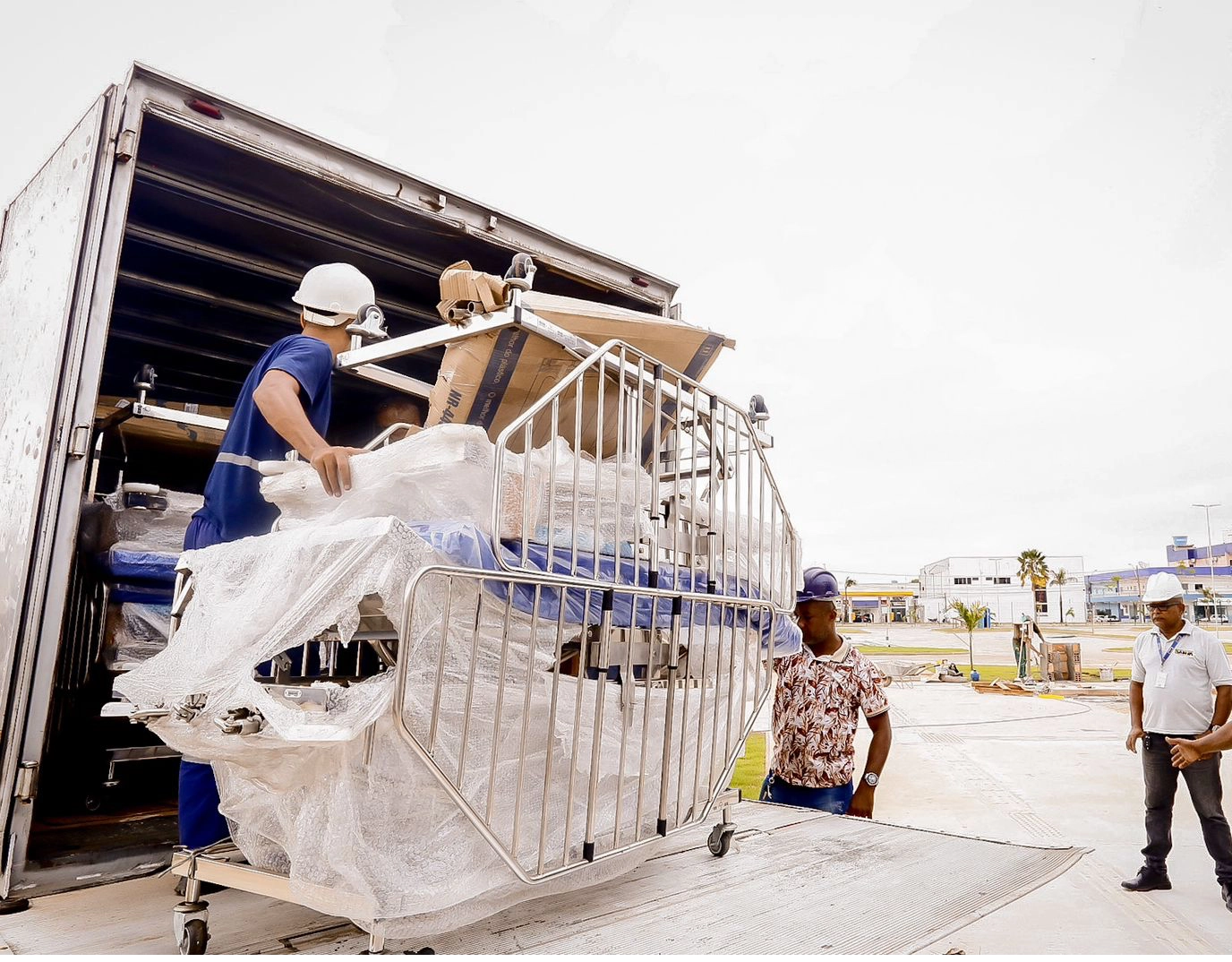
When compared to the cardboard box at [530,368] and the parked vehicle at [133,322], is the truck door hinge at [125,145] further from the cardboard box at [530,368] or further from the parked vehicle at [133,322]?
the cardboard box at [530,368]

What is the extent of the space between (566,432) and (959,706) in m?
16.5

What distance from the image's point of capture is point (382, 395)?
5301 millimetres

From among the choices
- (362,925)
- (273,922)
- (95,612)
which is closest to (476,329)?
(362,925)

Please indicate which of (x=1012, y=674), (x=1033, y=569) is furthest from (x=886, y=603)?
(x=1012, y=674)

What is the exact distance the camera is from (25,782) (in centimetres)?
244

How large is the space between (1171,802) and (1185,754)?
1.14ft

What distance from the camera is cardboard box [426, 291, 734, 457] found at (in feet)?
7.89

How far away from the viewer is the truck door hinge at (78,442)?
2.61 m

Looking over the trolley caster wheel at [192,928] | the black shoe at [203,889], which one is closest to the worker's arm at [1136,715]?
the black shoe at [203,889]

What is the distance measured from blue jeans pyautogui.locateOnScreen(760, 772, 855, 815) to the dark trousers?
2.04 metres

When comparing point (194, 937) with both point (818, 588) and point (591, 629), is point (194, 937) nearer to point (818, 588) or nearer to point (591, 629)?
point (591, 629)

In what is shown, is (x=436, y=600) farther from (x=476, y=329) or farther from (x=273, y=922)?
(x=273, y=922)

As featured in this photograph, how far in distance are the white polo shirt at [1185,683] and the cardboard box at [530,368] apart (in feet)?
12.3

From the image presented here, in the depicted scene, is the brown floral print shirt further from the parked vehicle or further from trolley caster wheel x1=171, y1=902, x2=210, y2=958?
trolley caster wheel x1=171, y1=902, x2=210, y2=958
